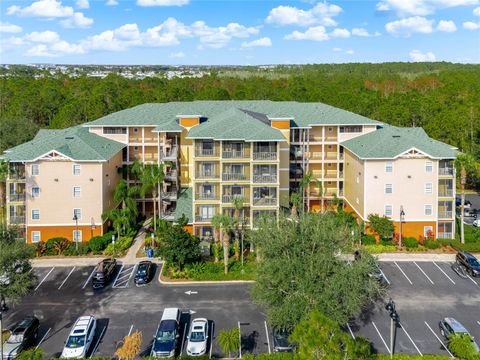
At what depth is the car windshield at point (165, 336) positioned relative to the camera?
29531 millimetres

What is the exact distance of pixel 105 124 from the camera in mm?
56125

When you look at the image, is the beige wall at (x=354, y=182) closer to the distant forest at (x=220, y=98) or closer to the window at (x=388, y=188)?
the window at (x=388, y=188)

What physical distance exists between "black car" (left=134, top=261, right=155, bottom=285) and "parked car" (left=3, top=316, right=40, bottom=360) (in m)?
9.20

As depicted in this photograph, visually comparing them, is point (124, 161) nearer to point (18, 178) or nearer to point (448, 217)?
point (18, 178)

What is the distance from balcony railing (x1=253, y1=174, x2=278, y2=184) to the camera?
46469mm

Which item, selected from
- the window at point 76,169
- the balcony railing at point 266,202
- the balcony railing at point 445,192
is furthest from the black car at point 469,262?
the window at point 76,169

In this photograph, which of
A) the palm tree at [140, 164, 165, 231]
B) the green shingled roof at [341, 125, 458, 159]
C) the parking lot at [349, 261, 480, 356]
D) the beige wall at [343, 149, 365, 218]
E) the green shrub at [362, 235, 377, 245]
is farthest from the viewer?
the beige wall at [343, 149, 365, 218]

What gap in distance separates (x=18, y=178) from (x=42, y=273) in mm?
10871

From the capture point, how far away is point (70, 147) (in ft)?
161

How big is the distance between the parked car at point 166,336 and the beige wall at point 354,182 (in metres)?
24.9

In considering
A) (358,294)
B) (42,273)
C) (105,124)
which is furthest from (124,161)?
(358,294)

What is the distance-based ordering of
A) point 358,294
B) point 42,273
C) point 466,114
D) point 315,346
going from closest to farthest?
point 315,346 → point 358,294 → point 42,273 → point 466,114

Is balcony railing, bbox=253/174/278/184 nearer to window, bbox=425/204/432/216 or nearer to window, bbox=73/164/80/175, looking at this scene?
window, bbox=425/204/432/216

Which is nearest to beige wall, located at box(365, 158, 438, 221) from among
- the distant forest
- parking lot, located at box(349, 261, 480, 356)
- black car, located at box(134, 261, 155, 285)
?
parking lot, located at box(349, 261, 480, 356)
